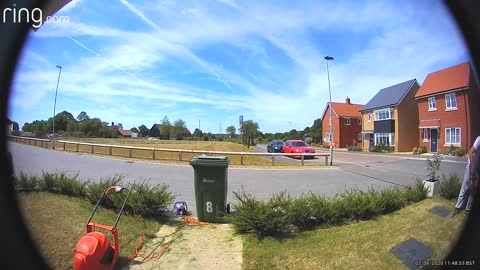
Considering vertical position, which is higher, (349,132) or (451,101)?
(451,101)

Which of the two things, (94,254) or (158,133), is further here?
(158,133)

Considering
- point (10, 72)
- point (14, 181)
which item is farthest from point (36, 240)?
point (10, 72)

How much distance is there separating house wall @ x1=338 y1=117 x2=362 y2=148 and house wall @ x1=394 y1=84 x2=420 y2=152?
1552cm

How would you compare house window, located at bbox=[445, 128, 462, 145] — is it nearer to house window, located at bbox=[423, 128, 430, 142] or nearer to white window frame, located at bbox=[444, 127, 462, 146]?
white window frame, located at bbox=[444, 127, 462, 146]

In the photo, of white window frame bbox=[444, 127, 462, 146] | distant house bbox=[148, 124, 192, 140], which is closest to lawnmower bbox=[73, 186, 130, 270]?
white window frame bbox=[444, 127, 462, 146]

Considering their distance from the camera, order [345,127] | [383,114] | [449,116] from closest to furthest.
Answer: [449,116]
[383,114]
[345,127]

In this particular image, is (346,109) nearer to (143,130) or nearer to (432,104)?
(432,104)

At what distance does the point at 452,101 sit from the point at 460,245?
26.3 m

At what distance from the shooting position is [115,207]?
6188 millimetres

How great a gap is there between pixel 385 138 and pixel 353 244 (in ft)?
133

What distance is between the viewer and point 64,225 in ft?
15.8

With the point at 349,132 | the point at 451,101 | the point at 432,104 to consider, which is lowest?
the point at 349,132

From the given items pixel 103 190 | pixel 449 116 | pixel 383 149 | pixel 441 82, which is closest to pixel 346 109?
pixel 383 149

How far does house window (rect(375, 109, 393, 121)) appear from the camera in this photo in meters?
40.4
